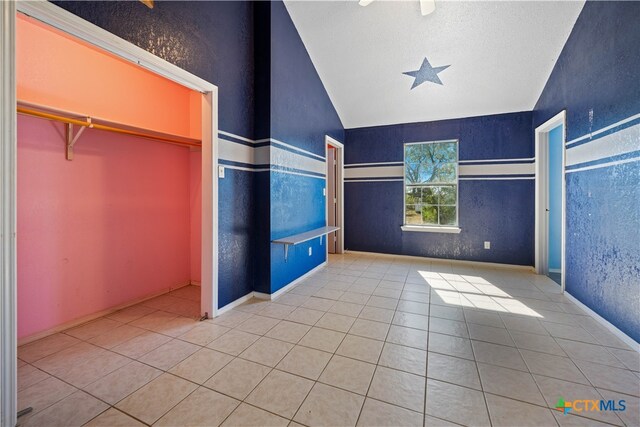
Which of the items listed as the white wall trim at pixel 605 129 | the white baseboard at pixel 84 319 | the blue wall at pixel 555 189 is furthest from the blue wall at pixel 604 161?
the white baseboard at pixel 84 319

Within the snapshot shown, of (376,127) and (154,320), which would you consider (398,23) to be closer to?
(376,127)

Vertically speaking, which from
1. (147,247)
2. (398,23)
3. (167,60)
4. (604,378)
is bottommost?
(604,378)

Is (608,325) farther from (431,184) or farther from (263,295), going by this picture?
(263,295)

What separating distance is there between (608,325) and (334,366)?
8.42ft

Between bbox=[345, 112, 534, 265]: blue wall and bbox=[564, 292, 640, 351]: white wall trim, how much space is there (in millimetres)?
1669

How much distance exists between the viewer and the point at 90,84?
8.18ft

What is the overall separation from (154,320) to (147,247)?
92cm

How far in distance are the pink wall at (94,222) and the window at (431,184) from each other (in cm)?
391

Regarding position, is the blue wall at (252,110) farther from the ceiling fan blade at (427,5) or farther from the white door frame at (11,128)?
the ceiling fan blade at (427,5)

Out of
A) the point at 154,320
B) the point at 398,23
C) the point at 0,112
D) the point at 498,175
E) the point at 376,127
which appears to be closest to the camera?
the point at 0,112

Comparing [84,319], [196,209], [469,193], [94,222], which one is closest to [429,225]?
[469,193]

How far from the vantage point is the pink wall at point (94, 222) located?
2.18 meters

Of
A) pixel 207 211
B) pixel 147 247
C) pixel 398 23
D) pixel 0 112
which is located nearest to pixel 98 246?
pixel 147 247

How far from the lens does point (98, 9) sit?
173cm
